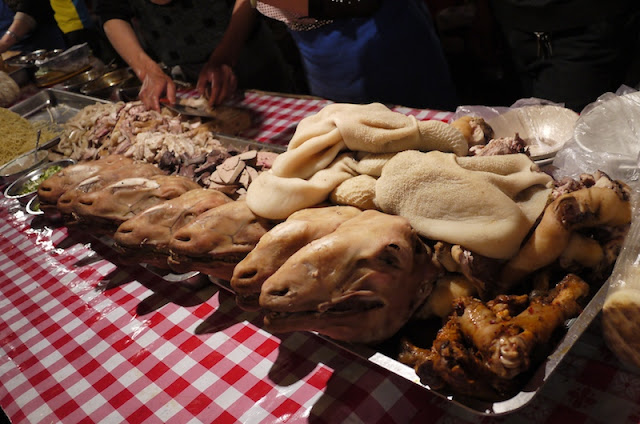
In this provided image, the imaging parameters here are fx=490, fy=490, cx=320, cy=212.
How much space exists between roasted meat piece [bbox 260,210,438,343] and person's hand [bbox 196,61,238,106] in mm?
2670

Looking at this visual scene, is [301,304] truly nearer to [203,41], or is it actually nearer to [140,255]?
[140,255]

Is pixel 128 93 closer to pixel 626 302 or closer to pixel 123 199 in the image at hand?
pixel 123 199

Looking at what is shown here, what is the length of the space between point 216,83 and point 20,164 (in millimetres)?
1636

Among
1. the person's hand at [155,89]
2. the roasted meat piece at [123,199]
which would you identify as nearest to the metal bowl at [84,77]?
the person's hand at [155,89]

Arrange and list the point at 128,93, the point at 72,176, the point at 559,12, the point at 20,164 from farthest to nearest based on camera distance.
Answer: the point at 128,93
the point at 20,164
the point at 559,12
the point at 72,176

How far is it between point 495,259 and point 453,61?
5352 millimetres

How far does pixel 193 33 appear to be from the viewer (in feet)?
14.7

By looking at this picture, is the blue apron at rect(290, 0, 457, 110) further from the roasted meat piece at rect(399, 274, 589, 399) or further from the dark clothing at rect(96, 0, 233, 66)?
the roasted meat piece at rect(399, 274, 589, 399)

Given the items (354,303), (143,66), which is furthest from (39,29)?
(354,303)

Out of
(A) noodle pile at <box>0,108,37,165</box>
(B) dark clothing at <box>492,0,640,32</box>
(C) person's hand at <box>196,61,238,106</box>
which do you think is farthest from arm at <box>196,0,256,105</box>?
(B) dark clothing at <box>492,0,640,32</box>

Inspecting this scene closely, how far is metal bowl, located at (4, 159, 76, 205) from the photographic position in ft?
11.0

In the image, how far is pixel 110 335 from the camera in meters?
2.20

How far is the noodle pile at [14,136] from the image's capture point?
3957mm

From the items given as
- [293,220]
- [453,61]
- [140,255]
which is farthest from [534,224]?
[453,61]
